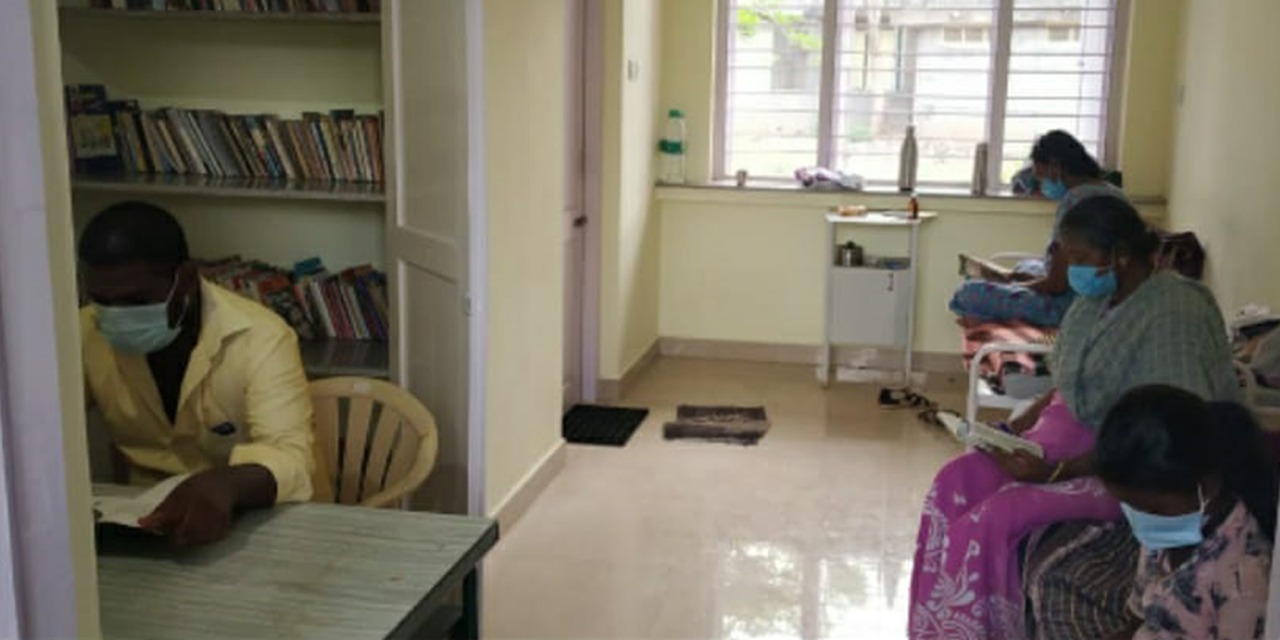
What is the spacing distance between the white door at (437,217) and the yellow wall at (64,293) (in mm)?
2039

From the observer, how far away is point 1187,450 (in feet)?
6.97

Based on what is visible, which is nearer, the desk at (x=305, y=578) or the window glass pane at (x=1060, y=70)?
the desk at (x=305, y=578)

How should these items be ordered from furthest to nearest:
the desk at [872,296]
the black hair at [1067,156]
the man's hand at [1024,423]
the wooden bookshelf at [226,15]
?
1. the desk at [872,296]
2. the black hair at [1067,156]
3. the wooden bookshelf at [226,15]
4. the man's hand at [1024,423]

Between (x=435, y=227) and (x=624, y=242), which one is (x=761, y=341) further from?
(x=435, y=227)

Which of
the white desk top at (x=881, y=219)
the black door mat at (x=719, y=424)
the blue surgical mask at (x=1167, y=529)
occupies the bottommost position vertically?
the black door mat at (x=719, y=424)

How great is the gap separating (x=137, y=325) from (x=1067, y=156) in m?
3.63

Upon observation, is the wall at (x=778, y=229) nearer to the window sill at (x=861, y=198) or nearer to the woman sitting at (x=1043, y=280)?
the window sill at (x=861, y=198)

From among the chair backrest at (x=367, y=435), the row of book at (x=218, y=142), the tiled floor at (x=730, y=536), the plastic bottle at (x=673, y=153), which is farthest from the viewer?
the plastic bottle at (x=673, y=153)

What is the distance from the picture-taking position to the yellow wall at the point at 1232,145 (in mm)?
4211

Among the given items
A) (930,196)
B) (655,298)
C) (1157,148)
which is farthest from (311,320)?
(1157,148)

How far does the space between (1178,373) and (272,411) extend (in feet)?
6.31

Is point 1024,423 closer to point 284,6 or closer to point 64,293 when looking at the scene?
point 284,6

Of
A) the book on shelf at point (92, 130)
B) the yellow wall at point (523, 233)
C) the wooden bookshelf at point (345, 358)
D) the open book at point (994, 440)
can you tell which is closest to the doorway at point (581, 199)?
the yellow wall at point (523, 233)

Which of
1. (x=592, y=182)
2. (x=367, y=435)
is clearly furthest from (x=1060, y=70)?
(x=367, y=435)
